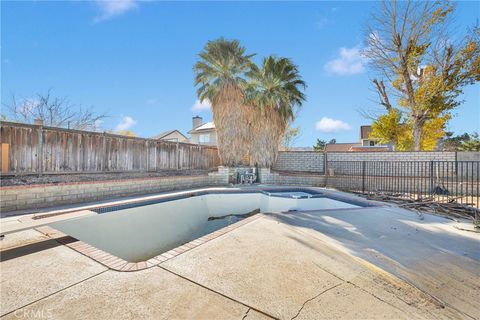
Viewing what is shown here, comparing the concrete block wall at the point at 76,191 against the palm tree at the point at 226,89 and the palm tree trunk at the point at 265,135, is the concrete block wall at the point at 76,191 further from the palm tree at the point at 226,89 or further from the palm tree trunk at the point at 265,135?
the palm tree trunk at the point at 265,135

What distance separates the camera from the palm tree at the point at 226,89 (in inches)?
452

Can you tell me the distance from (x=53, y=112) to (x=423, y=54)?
81.7 ft

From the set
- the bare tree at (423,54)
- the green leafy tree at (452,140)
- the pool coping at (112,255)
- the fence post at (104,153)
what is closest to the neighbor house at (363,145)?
the green leafy tree at (452,140)

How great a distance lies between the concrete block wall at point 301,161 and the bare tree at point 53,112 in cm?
1408

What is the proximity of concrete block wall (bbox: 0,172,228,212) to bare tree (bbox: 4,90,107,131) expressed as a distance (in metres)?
10.9

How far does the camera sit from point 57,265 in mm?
2760

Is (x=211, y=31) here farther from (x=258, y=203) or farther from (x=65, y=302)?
(x=65, y=302)

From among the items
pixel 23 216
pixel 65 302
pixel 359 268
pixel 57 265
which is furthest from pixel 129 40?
pixel 359 268

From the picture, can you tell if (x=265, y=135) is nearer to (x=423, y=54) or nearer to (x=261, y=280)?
(x=261, y=280)

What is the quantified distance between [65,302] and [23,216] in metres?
4.38

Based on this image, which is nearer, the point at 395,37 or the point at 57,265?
the point at 57,265

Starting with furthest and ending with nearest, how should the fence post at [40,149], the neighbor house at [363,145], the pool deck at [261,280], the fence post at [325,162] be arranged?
the neighbor house at [363,145]
the fence post at [325,162]
the fence post at [40,149]
the pool deck at [261,280]

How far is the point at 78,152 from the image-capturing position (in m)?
7.30

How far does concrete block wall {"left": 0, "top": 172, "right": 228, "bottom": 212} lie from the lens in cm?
559
